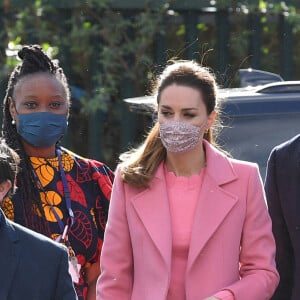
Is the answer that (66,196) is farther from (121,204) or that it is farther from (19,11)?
(19,11)

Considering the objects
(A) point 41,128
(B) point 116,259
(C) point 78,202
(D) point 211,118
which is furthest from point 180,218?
(A) point 41,128

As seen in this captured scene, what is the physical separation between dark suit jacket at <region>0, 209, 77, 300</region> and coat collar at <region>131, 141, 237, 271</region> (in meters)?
0.73

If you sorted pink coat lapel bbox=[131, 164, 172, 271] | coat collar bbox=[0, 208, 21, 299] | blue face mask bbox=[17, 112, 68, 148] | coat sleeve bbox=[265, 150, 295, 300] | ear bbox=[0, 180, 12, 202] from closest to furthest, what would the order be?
1. coat collar bbox=[0, 208, 21, 299]
2. ear bbox=[0, 180, 12, 202]
3. pink coat lapel bbox=[131, 164, 172, 271]
4. coat sleeve bbox=[265, 150, 295, 300]
5. blue face mask bbox=[17, 112, 68, 148]

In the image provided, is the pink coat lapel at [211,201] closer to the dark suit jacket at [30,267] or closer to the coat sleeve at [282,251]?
the coat sleeve at [282,251]

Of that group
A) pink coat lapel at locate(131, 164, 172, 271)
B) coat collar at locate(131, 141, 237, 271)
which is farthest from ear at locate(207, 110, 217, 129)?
pink coat lapel at locate(131, 164, 172, 271)

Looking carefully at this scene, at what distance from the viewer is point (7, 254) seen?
408cm

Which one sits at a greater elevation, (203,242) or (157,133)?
(157,133)

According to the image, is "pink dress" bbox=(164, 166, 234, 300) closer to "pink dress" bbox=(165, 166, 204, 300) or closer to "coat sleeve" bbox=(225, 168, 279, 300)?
"pink dress" bbox=(165, 166, 204, 300)

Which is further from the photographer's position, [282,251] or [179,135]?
[282,251]

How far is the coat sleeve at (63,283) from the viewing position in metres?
4.16

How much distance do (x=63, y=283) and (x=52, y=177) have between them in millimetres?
1262

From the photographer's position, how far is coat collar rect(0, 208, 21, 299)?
406cm

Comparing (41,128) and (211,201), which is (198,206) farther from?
(41,128)

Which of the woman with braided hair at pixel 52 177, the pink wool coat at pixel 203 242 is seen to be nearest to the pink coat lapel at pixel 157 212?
the pink wool coat at pixel 203 242
